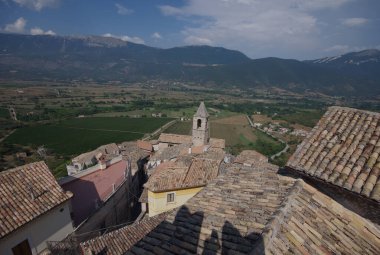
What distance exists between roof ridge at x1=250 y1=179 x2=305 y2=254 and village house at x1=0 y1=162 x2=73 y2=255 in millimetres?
12298

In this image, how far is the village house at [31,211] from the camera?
472 inches

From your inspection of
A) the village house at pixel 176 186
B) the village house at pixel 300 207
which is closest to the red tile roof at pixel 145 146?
the village house at pixel 176 186

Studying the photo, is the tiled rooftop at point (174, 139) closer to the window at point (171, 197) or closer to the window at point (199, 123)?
the window at point (199, 123)

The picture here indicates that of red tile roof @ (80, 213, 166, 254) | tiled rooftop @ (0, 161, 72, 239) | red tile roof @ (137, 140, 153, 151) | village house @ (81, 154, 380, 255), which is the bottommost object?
red tile roof @ (137, 140, 153, 151)

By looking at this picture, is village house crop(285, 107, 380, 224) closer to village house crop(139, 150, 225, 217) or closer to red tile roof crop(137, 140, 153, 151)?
village house crop(139, 150, 225, 217)

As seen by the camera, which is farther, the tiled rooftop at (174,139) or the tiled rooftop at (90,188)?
the tiled rooftop at (174,139)

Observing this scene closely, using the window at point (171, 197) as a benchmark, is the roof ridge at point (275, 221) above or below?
above

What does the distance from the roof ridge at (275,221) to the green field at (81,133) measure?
2298 inches

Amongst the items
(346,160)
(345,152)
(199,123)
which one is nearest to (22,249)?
(346,160)

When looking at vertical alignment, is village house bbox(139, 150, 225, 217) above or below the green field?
above

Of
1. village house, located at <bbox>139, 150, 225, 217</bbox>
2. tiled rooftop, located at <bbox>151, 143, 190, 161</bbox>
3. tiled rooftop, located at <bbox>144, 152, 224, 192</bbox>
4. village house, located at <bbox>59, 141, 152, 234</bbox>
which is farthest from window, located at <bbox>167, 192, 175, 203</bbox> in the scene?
tiled rooftop, located at <bbox>151, 143, 190, 161</bbox>

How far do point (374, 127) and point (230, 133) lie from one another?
7140cm

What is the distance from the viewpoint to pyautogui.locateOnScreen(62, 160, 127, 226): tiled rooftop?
1809cm

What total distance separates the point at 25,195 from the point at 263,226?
13.6 metres
